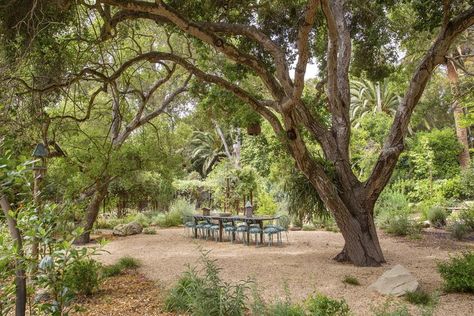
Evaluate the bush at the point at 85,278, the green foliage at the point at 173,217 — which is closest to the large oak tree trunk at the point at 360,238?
the bush at the point at 85,278

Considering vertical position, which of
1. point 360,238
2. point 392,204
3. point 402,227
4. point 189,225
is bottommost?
point 402,227

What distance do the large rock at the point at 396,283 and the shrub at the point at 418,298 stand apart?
0.12 meters

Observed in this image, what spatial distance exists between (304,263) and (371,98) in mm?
16415

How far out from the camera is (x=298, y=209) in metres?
8.41

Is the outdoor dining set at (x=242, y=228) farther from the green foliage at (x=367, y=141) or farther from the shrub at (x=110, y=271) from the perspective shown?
the green foliage at (x=367, y=141)

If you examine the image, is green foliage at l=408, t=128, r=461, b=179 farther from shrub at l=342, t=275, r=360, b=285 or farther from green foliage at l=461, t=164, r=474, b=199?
shrub at l=342, t=275, r=360, b=285

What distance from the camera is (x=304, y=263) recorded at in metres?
7.34

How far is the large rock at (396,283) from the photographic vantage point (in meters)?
5.00

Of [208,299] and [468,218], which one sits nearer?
[208,299]

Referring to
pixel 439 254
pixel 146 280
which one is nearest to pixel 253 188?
pixel 439 254

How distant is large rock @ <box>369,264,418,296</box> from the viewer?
4996mm

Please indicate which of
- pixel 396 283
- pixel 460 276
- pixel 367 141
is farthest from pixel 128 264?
pixel 367 141

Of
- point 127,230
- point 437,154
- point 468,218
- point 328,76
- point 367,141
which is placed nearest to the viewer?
point 328,76

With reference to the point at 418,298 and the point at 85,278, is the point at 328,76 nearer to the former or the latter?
the point at 418,298
